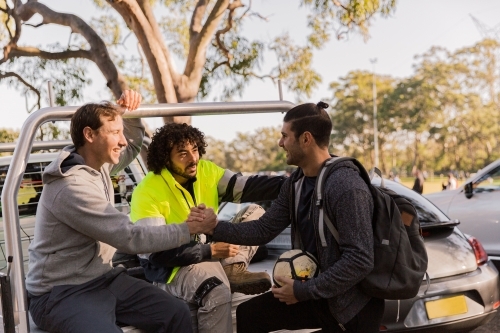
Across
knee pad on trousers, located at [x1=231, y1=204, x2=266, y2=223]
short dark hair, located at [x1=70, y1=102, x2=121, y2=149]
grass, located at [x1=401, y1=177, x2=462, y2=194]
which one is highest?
short dark hair, located at [x1=70, y1=102, x2=121, y2=149]

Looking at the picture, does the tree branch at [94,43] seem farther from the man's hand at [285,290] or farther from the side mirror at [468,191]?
the man's hand at [285,290]

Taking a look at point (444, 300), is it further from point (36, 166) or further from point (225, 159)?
point (225, 159)

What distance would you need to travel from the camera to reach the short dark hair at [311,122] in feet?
10.9

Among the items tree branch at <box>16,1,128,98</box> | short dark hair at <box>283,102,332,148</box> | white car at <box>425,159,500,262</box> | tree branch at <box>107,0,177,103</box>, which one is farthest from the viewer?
tree branch at <box>16,1,128,98</box>

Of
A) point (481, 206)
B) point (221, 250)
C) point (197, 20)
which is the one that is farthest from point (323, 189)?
point (197, 20)

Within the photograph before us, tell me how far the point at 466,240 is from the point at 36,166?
11.4 feet

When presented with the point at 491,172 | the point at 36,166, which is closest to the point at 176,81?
the point at 491,172

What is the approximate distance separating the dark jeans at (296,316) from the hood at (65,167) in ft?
3.66

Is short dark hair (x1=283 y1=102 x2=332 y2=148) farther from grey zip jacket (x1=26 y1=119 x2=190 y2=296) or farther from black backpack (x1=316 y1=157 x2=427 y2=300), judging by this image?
grey zip jacket (x1=26 y1=119 x2=190 y2=296)

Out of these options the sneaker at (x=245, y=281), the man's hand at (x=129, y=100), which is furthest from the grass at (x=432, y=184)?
the man's hand at (x=129, y=100)

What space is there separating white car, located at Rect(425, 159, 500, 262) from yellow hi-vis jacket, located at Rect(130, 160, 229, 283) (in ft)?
16.9

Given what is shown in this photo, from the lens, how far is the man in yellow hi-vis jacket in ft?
12.2

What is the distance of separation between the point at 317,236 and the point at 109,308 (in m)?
1.06

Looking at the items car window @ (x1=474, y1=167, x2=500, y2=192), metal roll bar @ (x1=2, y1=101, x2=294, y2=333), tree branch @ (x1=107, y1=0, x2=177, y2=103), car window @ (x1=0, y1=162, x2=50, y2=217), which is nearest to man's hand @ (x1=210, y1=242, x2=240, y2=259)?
metal roll bar @ (x1=2, y1=101, x2=294, y2=333)
